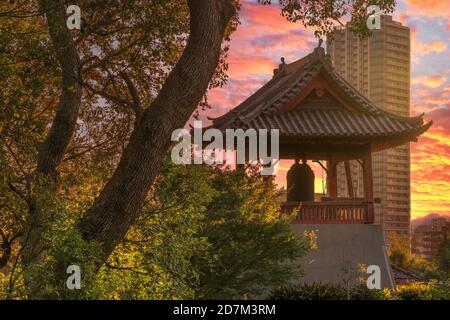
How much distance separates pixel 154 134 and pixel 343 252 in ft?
40.0

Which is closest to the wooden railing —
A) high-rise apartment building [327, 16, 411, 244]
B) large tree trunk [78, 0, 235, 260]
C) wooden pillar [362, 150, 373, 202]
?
wooden pillar [362, 150, 373, 202]

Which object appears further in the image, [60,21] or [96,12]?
[96,12]

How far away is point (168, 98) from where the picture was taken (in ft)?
29.9

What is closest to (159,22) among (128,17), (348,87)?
(128,17)

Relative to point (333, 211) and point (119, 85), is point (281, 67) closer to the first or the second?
point (333, 211)

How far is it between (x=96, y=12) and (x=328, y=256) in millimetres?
10628

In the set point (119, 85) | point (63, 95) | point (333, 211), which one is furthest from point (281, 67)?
point (63, 95)

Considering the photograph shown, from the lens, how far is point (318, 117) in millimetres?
21625

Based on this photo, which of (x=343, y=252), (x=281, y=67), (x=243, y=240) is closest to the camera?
(x=243, y=240)

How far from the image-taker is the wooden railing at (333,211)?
2016cm

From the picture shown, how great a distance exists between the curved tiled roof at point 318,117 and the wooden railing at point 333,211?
6.19 feet

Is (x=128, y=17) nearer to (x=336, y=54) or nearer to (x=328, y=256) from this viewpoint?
(x=328, y=256)

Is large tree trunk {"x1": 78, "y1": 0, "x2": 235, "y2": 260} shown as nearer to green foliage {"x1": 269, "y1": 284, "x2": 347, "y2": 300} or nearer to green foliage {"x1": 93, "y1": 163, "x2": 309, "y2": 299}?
green foliage {"x1": 93, "y1": 163, "x2": 309, "y2": 299}

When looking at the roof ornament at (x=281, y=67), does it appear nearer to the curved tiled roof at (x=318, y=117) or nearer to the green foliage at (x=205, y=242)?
the curved tiled roof at (x=318, y=117)
